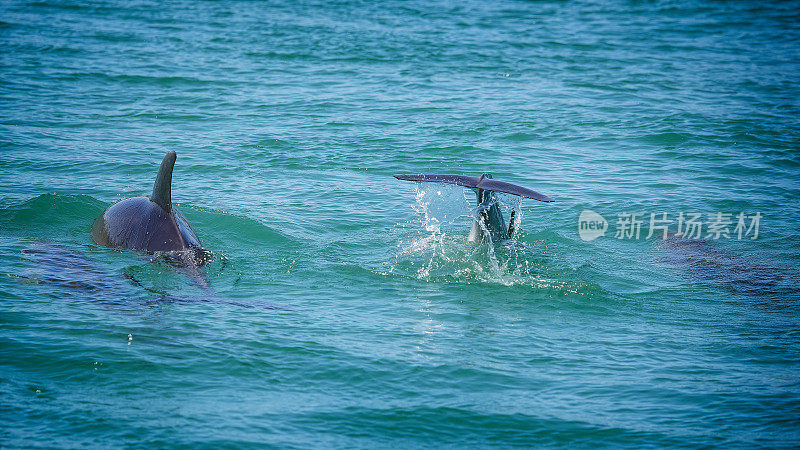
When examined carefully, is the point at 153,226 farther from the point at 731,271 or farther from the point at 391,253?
the point at 731,271

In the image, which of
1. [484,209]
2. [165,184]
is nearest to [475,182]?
[484,209]

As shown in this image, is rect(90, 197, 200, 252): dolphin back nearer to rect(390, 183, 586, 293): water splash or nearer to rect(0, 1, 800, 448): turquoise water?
rect(0, 1, 800, 448): turquoise water

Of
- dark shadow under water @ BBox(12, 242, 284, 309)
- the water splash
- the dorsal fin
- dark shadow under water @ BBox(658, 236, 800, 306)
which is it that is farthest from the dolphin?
dark shadow under water @ BBox(658, 236, 800, 306)

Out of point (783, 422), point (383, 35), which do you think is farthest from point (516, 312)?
point (383, 35)

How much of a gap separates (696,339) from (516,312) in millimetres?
2019

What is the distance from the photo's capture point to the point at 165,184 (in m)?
10.0

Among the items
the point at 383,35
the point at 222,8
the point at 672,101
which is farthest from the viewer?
the point at 222,8

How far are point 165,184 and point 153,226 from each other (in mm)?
595

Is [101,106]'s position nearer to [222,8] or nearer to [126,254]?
[126,254]

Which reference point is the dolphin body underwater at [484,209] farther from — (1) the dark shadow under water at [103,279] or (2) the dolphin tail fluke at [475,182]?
(1) the dark shadow under water at [103,279]

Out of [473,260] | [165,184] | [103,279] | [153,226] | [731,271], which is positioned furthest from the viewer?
[731,271]

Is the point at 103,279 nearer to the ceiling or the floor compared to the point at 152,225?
nearer to the floor

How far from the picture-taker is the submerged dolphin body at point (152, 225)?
Answer: 33.2 ft

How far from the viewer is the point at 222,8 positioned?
30641 mm
